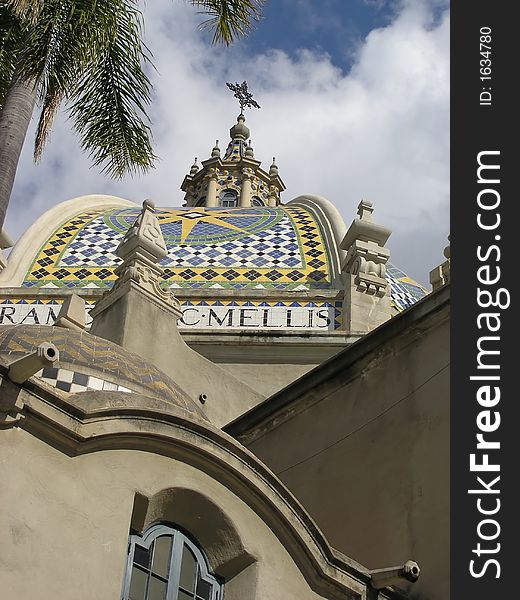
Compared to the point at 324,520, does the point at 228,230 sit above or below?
above

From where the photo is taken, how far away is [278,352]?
19.5 metres

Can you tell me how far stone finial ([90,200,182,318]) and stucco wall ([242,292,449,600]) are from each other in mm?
3179

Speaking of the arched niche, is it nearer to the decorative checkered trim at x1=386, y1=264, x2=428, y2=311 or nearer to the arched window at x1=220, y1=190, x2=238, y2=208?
the decorative checkered trim at x1=386, y1=264, x2=428, y2=311

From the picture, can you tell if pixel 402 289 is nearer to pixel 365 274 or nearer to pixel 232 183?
pixel 365 274

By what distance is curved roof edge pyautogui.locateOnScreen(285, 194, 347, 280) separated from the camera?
23141 mm

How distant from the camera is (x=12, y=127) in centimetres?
1043

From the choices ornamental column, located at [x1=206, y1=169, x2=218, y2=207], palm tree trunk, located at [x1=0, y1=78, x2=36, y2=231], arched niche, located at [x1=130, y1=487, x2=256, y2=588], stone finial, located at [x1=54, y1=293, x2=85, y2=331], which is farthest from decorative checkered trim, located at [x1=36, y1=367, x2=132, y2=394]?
ornamental column, located at [x1=206, y1=169, x2=218, y2=207]

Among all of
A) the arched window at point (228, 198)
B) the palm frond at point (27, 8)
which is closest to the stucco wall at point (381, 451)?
the palm frond at point (27, 8)

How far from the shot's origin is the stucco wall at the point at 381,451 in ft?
36.0

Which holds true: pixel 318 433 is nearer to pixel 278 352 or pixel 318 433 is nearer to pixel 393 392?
pixel 393 392

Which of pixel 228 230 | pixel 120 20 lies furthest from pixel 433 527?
pixel 228 230

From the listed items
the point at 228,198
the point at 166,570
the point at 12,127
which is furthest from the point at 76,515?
the point at 228,198

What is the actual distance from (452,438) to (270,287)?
1313cm

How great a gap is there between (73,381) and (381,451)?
10.3 feet
